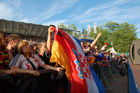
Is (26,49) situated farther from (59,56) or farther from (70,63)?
(70,63)

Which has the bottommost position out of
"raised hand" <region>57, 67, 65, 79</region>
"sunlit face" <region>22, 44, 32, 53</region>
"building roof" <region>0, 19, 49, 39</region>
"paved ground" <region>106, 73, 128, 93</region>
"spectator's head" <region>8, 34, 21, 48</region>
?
"paved ground" <region>106, 73, 128, 93</region>

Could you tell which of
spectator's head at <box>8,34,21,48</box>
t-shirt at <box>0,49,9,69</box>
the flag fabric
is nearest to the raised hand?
the flag fabric

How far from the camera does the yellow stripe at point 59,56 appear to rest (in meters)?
3.60

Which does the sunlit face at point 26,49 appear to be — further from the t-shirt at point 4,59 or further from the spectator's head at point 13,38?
the spectator's head at point 13,38

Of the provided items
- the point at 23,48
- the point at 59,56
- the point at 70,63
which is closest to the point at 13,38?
the point at 23,48

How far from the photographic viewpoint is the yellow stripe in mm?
3597

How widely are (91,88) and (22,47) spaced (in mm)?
2043

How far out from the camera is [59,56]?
146 inches

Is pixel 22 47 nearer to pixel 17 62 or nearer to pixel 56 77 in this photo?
pixel 17 62

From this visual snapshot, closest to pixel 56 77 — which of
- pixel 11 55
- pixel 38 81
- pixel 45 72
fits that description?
pixel 45 72

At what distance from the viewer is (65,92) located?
10.7ft

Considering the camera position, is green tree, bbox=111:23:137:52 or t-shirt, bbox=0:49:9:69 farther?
green tree, bbox=111:23:137:52

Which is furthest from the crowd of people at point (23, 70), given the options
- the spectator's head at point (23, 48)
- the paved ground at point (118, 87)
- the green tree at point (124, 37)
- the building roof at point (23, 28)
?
the green tree at point (124, 37)

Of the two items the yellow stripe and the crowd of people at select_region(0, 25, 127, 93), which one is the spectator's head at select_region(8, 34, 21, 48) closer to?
the crowd of people at select_region(0, 25, 127, 93)
